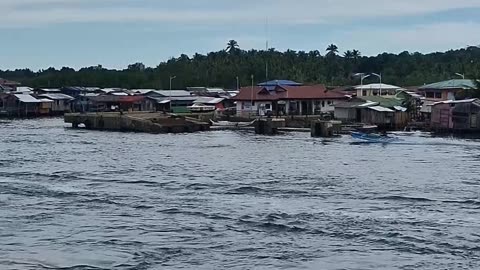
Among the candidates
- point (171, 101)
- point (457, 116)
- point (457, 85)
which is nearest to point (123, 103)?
point (171, 101)

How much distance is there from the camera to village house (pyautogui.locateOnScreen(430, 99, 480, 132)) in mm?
38062

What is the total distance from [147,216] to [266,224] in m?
2.51

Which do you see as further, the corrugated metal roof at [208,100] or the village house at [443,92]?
the corrugated metal roof at [208,100]

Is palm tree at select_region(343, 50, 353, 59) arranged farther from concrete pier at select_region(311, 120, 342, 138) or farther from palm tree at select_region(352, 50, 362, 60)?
concrete pier at select_region(311, 120, 342, 138)

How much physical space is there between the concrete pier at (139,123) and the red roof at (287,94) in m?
5.40

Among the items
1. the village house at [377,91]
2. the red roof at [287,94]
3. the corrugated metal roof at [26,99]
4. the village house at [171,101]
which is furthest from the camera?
the corrugated metal roof at [26,99]

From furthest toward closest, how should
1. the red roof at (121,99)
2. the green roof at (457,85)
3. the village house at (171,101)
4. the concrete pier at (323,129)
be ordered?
the red roof at (121,99)
the village house at (171,101)
the green roof at (457,85)
the concrete pier at (323,129)

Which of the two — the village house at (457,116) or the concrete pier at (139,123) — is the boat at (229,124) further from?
the village house at (457,116)

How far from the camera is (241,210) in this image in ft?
53.2

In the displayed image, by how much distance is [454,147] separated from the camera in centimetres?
3122

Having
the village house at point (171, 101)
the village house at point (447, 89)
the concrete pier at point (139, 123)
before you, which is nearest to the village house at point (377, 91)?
the village house at point (447, 89)

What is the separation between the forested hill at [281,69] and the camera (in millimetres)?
73750

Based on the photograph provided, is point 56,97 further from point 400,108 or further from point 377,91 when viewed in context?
point 400,108

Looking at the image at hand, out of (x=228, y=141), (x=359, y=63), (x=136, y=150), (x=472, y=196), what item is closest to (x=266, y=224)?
(x=472, y=196)
